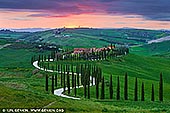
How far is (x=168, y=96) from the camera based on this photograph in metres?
151

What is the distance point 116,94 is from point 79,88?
1508cm

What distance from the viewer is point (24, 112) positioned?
2232 inches

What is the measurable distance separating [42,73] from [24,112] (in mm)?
127315

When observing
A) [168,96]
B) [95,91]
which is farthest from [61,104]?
[168,96]

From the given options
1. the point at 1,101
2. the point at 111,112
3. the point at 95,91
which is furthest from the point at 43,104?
the point at 95,91

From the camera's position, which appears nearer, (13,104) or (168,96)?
(13,104)

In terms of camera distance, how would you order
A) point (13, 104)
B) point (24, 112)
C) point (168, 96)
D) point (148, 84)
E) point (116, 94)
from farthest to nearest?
1. point (148, 84)
2. point (168, 96)
3. point (116, 94)
4. point (13, 104)
5. point (24, 112)

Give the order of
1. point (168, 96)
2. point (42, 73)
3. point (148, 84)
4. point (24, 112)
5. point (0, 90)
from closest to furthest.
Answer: point (24, 112) < point (0, 90) < point (168, 96) < point (148, 84) < point (42, 73)

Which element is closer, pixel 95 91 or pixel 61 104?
pixel 61 104

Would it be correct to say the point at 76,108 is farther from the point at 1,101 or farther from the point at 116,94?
the point at 116,94

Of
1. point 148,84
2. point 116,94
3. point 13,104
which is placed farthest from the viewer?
point 148,84

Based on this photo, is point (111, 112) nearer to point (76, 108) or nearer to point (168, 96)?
point (76, 108)

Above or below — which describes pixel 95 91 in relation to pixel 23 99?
below

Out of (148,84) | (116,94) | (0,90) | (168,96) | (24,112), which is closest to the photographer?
(24,112)
